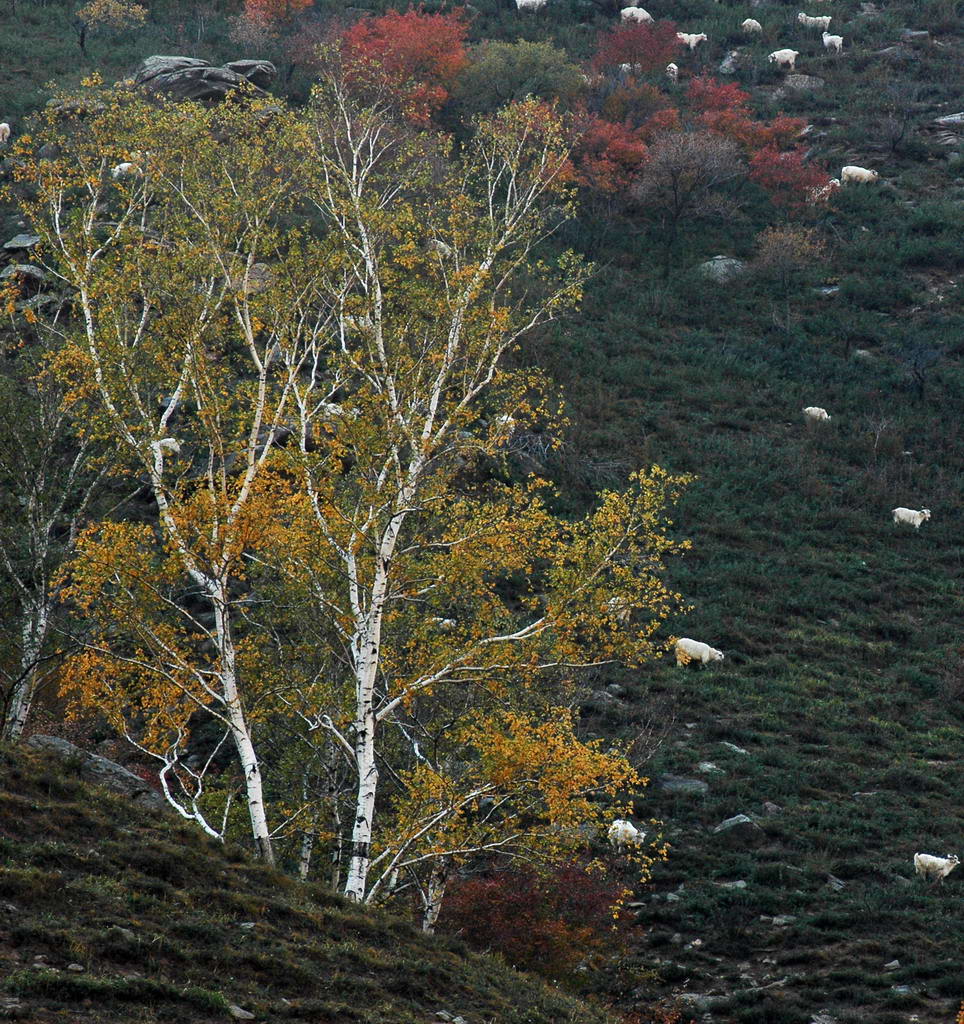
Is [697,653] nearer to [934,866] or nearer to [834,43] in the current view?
[934,866]

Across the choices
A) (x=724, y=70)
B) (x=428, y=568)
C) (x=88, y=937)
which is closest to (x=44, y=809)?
(x=88, y=937)

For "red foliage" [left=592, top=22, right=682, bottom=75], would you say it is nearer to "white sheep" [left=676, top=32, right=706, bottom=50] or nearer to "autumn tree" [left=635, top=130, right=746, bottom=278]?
"white sheep" [left=676, top=32, right=706, bottom=50]

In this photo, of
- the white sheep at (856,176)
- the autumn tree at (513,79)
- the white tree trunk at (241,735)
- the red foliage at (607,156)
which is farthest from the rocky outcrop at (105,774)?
the white sheep at (856,176)

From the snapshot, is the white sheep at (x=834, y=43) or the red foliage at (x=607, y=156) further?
the white sheep at (x=834, y=43)

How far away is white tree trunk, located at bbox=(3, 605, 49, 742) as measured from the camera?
1894 cm

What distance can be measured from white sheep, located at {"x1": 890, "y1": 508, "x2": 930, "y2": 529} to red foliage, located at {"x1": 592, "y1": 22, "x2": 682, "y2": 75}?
40.0 meters

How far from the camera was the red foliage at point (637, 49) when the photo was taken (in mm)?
68562

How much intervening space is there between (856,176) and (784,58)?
1646cm

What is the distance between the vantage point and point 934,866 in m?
20.7

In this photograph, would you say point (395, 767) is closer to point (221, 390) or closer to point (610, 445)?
point (221, 390)

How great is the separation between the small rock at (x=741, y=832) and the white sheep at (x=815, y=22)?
2779 inches

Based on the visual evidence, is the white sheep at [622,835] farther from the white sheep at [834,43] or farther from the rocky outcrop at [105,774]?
the white sheep at [834,43]

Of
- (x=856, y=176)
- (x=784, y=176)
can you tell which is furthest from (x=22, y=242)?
(x=856, y=176)

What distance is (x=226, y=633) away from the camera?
15.8 m
